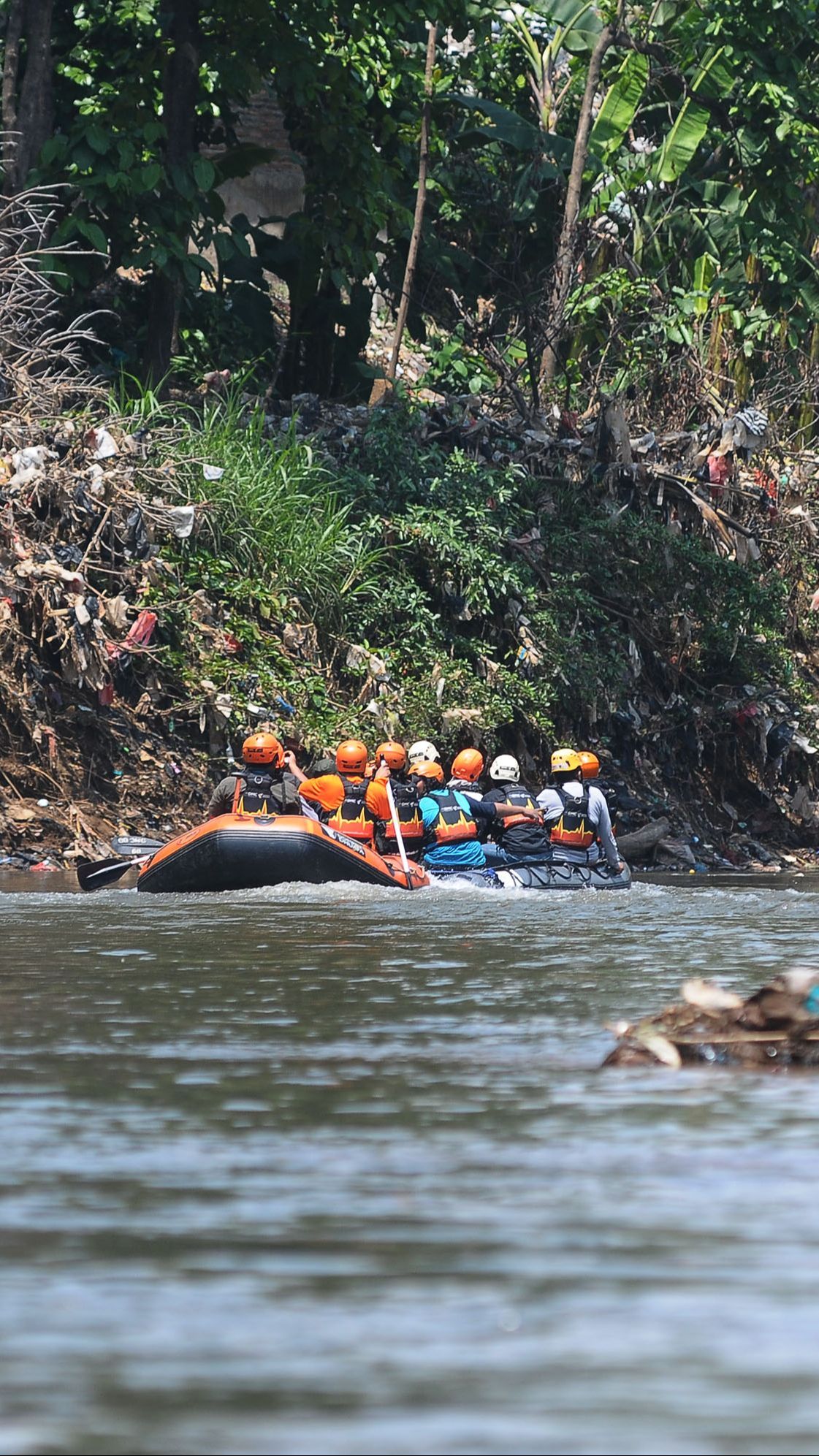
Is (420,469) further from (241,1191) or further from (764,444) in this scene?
(241,1191)

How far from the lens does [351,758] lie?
1781 centimetres

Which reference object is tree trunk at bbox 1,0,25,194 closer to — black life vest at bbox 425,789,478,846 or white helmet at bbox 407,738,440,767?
white helmet at bbox 407,738,440,767

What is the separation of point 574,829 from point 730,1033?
35.6 ft

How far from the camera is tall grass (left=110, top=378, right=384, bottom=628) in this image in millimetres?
21781

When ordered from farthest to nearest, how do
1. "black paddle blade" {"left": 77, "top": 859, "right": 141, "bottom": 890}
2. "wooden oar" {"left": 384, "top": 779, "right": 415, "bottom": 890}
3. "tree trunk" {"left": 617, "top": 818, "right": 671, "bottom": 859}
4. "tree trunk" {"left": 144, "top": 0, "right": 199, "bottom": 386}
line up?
"tree trunk" {"left": 144, "top": 0, "right": 199, "bottom": 386}, "tree trunk" {"left": 617, "top": 818, "right": 671, "bottom": 859}, "wooden oar" {"left": 384, "top": 779, "right": 415, "bottom": 890}, "black paddle blade" {"left": 77, "top": 859, "right": 141, "bottom": 890}

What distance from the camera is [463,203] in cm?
3008

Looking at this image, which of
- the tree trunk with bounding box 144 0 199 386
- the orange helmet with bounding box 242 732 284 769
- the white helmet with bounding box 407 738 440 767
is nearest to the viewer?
the orange helmet with bounding box 242 732 284 769

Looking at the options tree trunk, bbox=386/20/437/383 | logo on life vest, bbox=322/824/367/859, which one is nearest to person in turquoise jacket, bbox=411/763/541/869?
logo on life vest, bbox=322/824/367/859

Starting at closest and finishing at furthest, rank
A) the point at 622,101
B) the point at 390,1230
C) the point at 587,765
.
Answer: the point at 390,1230, the point at 587,765, the point at 622,101

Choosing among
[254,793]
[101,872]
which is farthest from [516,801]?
[101,872]

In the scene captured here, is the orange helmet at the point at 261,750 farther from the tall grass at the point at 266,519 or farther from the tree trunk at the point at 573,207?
the tree trunk at the point at 573,207

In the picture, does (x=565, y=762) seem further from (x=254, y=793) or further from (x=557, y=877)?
(x=254, y=793)

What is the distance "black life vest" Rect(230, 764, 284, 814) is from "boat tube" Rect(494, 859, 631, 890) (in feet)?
7.03

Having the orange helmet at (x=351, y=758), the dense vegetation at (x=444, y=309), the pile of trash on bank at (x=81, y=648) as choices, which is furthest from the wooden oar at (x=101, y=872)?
the dense vegetation at (x=444, y=309)
